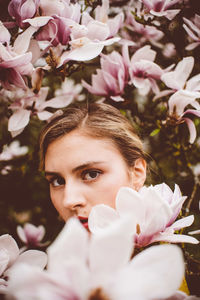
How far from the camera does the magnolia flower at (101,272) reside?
0.34 metres

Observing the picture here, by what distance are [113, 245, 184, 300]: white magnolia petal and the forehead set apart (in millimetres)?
540

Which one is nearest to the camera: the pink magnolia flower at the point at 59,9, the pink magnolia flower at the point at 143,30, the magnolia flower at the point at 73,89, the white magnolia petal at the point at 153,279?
the white magnolia petal at the point at 153,279

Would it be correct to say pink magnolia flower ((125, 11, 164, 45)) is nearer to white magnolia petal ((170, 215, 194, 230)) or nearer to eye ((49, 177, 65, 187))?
eye ((49, 177, 65, 187))

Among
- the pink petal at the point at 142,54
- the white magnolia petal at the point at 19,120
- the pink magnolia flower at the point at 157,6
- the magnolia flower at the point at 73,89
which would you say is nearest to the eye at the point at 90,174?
the white magnolia petal at the point at 19,120

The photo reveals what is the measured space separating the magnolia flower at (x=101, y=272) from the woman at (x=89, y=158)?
1.50 feet

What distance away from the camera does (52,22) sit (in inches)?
32.3

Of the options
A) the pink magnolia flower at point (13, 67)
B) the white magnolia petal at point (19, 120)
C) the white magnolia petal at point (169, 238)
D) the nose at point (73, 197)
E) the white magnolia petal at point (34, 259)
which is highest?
the pink magnolia flower at point (13, 67)

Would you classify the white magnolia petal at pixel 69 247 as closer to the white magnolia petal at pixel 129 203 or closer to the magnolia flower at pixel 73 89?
the white magnolia petal at pixel 129 203

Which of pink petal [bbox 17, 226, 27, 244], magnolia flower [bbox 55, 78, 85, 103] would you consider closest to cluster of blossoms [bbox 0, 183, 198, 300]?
pink petal [bbox 17, 226, 27, 244]

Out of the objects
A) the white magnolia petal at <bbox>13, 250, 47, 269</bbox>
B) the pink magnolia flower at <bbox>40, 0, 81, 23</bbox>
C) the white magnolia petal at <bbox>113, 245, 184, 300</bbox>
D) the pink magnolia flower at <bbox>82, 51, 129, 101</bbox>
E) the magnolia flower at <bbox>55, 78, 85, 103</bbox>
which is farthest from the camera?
the magnolia flower at <bbox>55, 78, 85, 103</bbox>

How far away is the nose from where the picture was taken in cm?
81

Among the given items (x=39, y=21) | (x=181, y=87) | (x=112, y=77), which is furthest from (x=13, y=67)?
(x=181, y=87)

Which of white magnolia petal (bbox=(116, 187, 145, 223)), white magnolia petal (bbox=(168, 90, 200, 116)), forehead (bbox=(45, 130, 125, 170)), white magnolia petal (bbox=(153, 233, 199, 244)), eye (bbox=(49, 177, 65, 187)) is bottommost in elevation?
eye (bbox=(49, 177, 65, 187))

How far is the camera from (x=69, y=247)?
0.35 m
